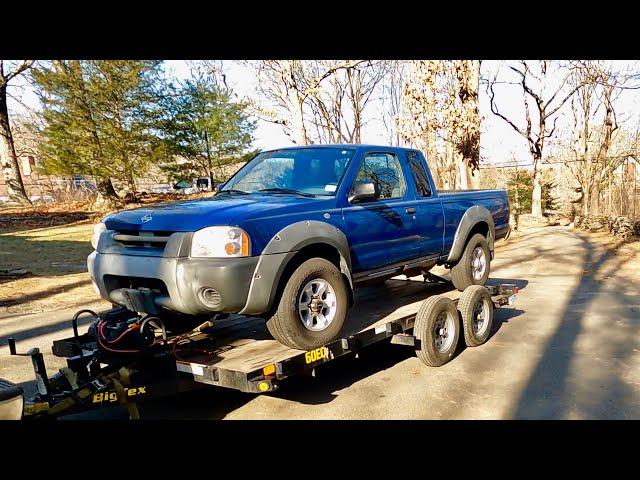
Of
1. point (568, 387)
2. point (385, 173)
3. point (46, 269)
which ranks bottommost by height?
point (568, 387)

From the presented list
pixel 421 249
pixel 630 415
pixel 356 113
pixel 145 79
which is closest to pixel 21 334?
pixel 421 249

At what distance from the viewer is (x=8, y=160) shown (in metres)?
24.8

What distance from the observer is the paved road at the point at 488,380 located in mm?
4223

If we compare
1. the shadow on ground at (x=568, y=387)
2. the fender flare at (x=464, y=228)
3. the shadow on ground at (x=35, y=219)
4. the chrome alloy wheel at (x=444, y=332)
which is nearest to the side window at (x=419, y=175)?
the fender flare at (x=464, y=228)

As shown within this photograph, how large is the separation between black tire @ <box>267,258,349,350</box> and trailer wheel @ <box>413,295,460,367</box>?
3.78 ft

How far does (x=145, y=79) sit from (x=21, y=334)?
15749 millimetres

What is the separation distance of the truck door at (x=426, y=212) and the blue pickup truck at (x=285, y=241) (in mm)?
18

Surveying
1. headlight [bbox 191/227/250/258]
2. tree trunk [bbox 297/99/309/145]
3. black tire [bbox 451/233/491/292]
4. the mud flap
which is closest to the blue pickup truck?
headlight [bbox 191/227/250/258]

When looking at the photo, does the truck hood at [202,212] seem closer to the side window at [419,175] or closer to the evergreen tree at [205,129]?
the side window at [419,175]

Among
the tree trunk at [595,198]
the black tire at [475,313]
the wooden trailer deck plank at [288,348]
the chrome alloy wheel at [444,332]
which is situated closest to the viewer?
the wooden trailer deck plank at [288,348]

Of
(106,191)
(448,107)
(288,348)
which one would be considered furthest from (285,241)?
(106,191)

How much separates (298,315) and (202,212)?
3.73 ft

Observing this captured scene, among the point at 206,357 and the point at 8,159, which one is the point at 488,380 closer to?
the point at 206,357

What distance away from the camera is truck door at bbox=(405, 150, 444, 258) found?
5527 millimetres
